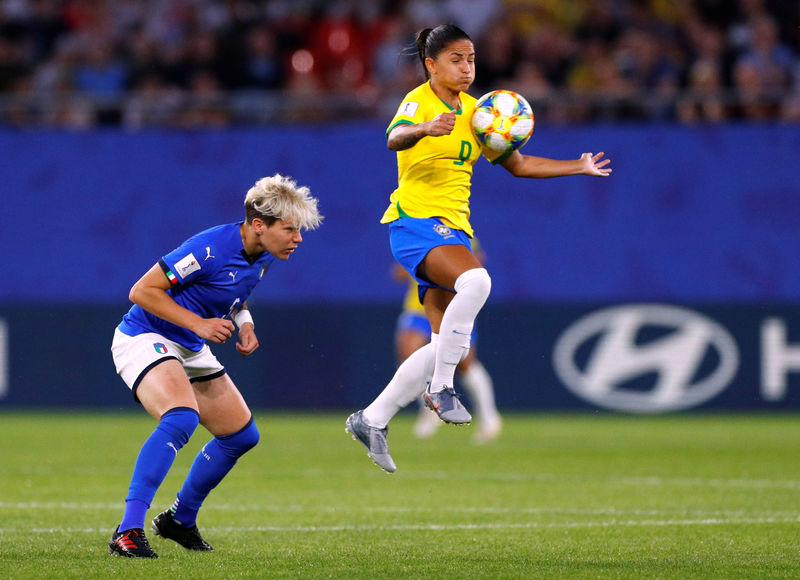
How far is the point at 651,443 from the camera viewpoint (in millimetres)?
15219

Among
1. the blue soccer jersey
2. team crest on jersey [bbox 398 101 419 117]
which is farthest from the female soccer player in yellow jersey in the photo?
the blue soccer jersey

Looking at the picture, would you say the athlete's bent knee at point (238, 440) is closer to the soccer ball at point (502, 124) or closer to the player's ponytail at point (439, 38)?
the soccer ball at point (502, 124)

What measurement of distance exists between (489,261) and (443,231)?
1105cm

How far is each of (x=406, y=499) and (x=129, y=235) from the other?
987cm

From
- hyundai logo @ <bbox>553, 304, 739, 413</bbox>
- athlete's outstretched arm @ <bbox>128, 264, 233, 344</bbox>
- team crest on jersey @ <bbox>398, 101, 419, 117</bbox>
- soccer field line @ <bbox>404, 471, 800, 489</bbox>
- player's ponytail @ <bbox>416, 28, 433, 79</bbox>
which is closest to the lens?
athlete's outstretched arm @ <bbox>128, 264, 233, 344</bbox>

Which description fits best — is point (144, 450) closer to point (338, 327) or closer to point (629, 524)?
point (629, 524)

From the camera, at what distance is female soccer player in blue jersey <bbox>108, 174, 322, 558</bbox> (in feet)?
23.4

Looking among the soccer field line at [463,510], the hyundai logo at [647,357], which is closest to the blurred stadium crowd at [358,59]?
the hyundai logo at [647,357]

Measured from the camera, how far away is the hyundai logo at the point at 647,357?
18.0 meters

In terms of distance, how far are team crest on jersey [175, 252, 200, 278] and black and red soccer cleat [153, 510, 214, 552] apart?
4.78 ft

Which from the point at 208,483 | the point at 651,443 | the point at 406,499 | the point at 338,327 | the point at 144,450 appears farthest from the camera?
the point at 338,327

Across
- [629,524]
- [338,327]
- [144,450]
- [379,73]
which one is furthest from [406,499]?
[379,73]

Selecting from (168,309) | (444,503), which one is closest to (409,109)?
(168,309)

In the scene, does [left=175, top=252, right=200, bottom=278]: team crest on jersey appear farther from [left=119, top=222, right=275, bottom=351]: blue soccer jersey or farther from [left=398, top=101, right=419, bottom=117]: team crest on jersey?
[left=398, top=101, right=419, bottom=117]: team crest on jersey
